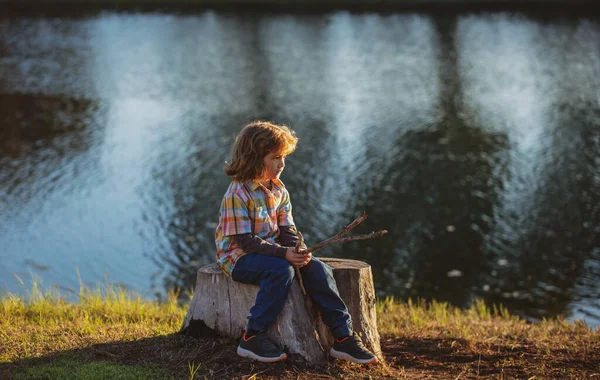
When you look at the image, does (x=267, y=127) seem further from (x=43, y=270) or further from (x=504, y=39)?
(x=504, y=39)

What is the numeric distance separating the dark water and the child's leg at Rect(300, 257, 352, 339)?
210 inches

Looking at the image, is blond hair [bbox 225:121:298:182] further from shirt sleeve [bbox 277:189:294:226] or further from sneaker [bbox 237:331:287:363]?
sneaker [bbox 237:331:287:363]

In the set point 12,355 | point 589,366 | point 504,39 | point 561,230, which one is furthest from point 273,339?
point 504,39

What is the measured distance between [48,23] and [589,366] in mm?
27333

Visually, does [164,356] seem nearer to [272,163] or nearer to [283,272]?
[283,272]

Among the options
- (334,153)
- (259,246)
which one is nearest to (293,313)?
(259,246)

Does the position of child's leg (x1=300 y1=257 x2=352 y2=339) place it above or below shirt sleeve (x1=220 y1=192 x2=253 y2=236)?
below

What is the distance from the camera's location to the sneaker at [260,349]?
461 cm

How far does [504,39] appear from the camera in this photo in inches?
1070

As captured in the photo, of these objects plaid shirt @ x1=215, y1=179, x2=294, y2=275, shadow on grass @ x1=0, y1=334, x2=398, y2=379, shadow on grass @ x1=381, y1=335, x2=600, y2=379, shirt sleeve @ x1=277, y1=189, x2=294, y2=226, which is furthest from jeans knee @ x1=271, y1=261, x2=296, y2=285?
shadow on grass @ x1=381, y1=335, x2=600, y2=379

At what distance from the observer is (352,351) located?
471 centimetres

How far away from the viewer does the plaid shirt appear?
4719 millimetres

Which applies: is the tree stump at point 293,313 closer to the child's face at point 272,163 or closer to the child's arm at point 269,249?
the child's arm at point 269,249

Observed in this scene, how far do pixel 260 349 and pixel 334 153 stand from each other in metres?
10.4
